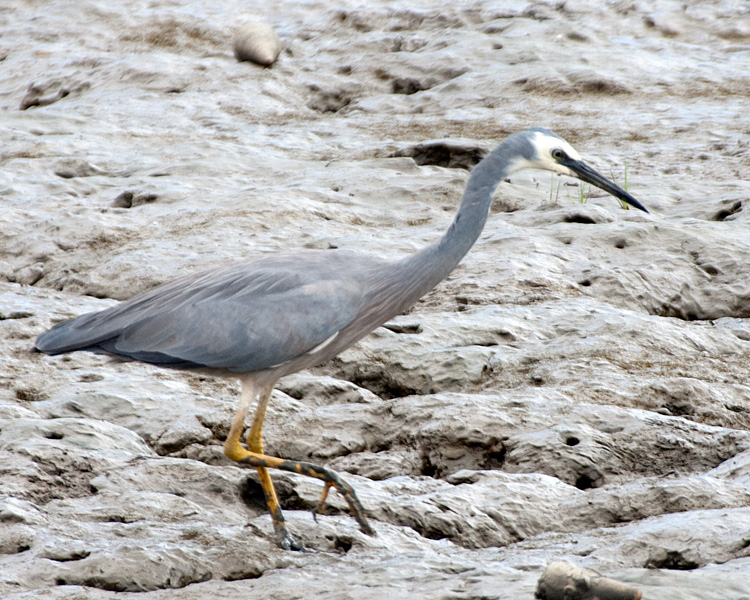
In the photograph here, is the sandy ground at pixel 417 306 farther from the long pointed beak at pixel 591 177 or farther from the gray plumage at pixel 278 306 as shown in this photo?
the long pointed beak at pixel 591 177

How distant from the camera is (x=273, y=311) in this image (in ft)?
13.3

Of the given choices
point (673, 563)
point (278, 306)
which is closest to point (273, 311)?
point (278, 306)

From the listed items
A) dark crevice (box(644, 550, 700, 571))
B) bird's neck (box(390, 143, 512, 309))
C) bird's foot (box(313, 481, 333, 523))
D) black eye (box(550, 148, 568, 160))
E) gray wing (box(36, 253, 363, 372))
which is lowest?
bird's foot (box(313, 481, 333, 523))

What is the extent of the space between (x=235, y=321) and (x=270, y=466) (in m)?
0.61

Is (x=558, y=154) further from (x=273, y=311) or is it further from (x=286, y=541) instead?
(x=286, y=541)

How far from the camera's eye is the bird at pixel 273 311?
158 inches

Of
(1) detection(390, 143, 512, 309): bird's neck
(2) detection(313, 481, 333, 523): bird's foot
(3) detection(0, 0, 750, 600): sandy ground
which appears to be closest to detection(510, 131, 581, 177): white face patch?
(1) detection(390, 143, 512, 309): bird's neck

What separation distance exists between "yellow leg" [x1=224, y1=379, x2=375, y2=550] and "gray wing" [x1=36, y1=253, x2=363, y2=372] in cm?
19

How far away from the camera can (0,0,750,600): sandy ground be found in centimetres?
347

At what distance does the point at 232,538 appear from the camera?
11.8 ft

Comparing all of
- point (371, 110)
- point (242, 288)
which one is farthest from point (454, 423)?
point (371, 110)

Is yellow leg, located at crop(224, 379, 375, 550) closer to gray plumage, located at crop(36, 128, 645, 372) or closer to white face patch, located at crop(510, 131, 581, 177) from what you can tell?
gray plumage, located at crop(36, 128, 645, 372)

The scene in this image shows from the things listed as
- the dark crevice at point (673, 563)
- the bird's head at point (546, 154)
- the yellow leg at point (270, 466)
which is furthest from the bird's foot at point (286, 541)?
the bird's head at point (546, 154)

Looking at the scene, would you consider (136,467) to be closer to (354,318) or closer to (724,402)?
(354,318)
